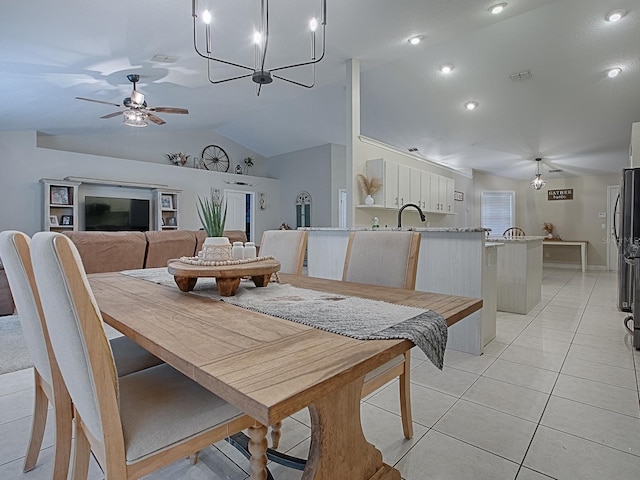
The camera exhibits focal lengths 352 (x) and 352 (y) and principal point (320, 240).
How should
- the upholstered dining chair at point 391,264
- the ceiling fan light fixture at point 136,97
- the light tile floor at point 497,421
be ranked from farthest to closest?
the ceiling fan light fixture at point 136,97 → the upholstered dining chair at point 391,264 → the light tile floor at point 497,421

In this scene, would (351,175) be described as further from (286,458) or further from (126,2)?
(286,458)

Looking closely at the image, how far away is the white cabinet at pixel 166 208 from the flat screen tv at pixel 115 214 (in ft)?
0.65

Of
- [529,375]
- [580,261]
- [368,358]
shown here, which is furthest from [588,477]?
[580,261]

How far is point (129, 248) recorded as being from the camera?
3834mm

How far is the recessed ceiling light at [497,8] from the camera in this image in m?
3.14

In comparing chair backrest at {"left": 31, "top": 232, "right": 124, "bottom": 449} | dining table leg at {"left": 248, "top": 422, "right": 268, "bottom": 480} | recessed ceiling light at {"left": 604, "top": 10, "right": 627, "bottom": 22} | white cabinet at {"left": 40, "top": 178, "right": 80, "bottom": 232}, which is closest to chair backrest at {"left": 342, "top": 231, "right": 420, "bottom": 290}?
dining table leg at {"left": 248, "top": 422, "right": 268, "bottom": 480}

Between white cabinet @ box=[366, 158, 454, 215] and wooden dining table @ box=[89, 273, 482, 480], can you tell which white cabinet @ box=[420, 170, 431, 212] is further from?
wooden dining table @ box=[89, 273, 482, 480]

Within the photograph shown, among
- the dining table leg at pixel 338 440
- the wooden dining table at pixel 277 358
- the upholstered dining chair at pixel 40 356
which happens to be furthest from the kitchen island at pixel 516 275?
the upholstered dining chair at pixel 40 356

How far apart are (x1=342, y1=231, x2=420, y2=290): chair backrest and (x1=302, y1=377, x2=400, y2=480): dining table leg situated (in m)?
0.82

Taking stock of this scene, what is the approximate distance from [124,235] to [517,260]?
4376mm

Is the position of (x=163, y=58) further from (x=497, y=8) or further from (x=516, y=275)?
(x=516, y=275)

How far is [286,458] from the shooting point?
124cm

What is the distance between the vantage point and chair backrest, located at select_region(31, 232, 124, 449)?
0.71 m

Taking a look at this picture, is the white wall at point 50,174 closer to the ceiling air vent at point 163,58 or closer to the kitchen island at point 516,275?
the ceiling air vent at point 163,58
